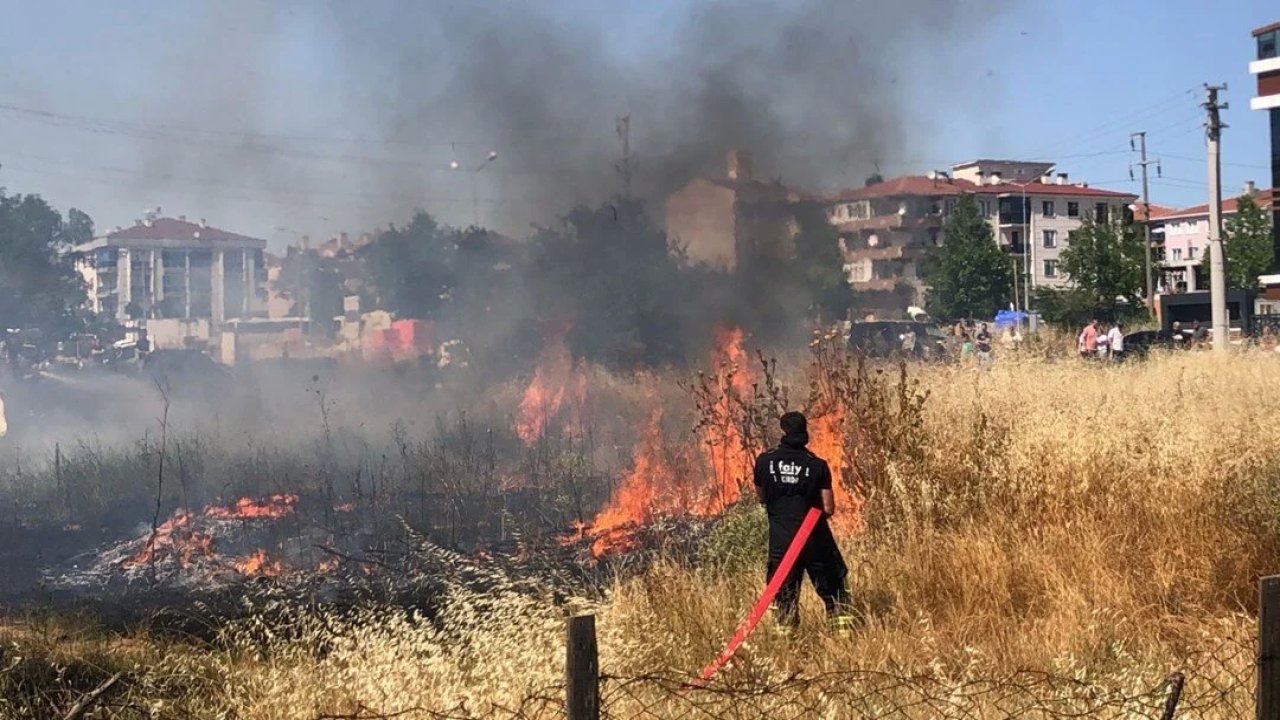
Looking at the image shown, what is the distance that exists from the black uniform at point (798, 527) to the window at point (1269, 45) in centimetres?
4177

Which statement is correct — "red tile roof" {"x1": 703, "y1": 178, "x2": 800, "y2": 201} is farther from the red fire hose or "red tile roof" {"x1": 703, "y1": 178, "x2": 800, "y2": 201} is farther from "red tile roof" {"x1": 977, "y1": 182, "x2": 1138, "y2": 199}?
"red tile roof" {"x1": 977, "y1": 182, "x2": 1138, "y2": 199}

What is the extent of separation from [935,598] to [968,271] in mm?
55509

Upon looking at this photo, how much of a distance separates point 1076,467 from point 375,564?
5875 millimetres

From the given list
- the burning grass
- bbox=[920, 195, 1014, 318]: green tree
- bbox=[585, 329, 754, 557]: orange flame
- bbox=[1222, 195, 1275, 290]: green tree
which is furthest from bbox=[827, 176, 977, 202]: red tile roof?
bbox=[1222, 195, 1275, 290]: green tree

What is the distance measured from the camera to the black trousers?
702 cm

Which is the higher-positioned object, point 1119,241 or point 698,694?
point 1119,241

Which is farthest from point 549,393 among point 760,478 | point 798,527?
point 798,527

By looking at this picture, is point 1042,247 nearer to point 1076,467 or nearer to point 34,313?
point 34,313

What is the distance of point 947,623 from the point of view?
7.10 meters

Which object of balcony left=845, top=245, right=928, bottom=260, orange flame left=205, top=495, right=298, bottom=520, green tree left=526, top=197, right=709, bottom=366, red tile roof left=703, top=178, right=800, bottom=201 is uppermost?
balcony left=845, top=245, right=928, bottom=260

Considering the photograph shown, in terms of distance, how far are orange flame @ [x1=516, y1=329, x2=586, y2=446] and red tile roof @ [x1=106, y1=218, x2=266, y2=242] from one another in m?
10.0

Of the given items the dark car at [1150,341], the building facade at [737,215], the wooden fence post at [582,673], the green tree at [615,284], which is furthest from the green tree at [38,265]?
the wooden fence post at [582,673]

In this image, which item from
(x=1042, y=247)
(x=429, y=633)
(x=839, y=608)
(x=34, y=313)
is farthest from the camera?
(x=1042, y=247)

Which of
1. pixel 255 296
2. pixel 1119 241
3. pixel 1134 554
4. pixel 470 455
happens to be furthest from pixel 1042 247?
pixel 1134 554
